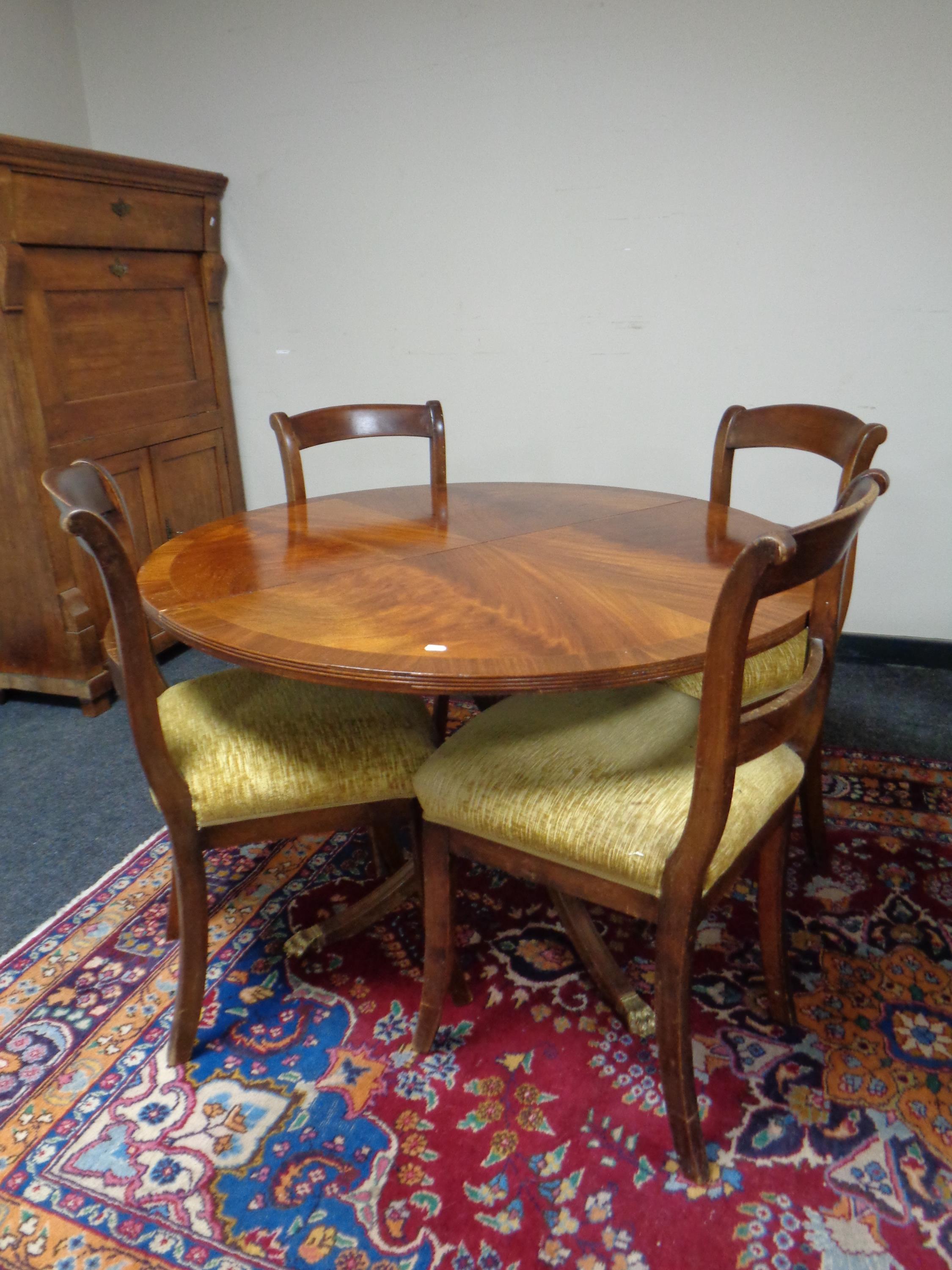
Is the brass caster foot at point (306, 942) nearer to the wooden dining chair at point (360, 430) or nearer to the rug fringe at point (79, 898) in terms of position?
the rug fringe at point (79, 898)

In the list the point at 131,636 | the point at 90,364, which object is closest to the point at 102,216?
the point at 90,364

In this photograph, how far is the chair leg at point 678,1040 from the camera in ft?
3.56

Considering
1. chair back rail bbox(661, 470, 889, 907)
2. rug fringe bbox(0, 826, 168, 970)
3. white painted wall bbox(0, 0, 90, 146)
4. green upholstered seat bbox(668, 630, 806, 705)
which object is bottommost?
rug fringe bbox(0, 826, 168, 970)

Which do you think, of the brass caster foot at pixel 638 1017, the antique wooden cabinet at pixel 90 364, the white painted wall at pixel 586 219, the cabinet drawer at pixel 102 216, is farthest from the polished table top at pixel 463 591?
the cabinet drawer at pixel 102 216

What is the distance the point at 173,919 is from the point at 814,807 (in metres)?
1.28

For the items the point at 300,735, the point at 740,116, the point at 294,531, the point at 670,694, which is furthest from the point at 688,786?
the point at 740,116

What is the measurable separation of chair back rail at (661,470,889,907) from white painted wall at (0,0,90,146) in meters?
2.86

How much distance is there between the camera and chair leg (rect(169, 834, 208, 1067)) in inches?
50.1

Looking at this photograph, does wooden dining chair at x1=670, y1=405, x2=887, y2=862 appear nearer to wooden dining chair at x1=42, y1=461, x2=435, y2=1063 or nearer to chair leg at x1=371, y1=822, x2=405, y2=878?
wooden dining chair at x1=42, y1=461, x2=435, y2=1063

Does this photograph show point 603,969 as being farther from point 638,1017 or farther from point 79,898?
point 79,898

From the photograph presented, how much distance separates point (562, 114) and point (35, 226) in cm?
152

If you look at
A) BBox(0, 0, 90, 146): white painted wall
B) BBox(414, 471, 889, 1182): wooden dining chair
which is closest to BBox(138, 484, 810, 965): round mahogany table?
BBox(414, 471, 889, 1182): wooden dining chair

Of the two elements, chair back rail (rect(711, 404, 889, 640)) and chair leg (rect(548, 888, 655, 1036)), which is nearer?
chair leg (rect(548, 888, 655, 1036))

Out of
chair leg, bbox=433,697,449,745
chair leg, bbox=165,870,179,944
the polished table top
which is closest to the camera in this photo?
the polished table top
